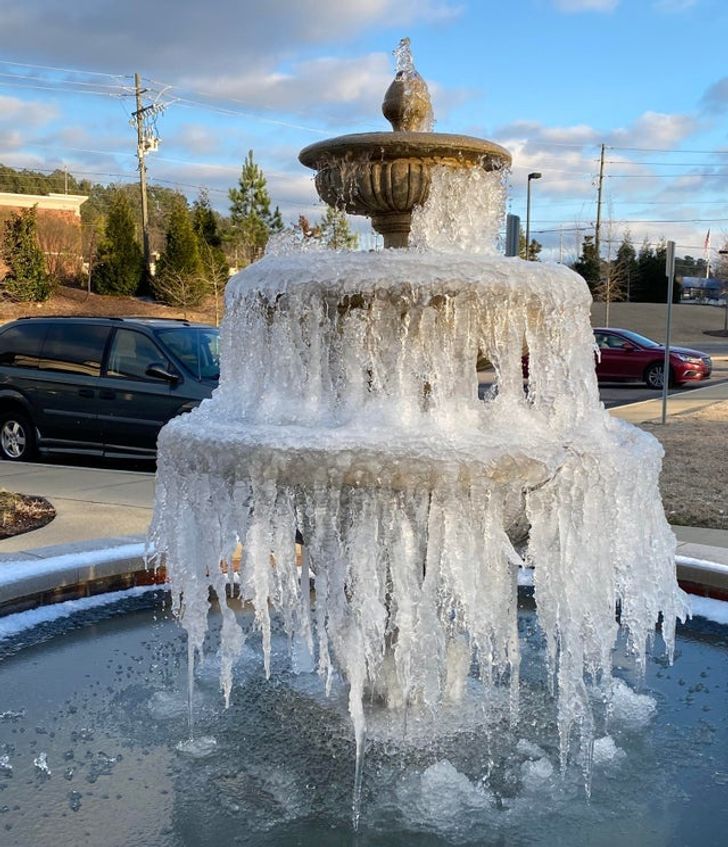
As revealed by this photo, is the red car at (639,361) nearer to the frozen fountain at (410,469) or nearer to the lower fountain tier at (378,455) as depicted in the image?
the frozen fountain at (410,469)

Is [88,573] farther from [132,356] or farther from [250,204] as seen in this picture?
[250,204]

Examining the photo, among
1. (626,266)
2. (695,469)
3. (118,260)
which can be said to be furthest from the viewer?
(626,266)

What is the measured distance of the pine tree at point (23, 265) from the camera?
34969mm

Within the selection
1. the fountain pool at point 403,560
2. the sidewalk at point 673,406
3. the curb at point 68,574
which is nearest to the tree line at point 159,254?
the sidewalk at point 673,406

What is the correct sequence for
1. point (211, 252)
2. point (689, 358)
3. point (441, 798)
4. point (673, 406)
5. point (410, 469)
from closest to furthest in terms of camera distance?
1. point (410, 469)
2. point (441, 798)
3. point (673, 406)
4. point (689, 358)
5. point (211, 252)

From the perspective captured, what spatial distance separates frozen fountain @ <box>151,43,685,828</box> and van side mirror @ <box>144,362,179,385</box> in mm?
5903

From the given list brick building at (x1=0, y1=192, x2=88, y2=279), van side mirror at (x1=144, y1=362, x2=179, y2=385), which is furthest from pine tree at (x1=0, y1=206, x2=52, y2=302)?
van side mirror at (x1=144, y1=362, x2=179, y2=385)

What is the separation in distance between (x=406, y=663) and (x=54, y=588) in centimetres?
275

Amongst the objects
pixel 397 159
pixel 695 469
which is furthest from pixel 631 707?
pixel 695 469

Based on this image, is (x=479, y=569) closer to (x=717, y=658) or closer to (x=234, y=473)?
(x=234, y=473)

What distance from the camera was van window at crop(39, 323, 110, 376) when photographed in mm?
9789

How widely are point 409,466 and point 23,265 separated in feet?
117

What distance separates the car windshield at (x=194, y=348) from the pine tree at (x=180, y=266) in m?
29.5

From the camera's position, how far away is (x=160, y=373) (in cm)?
A: 931
